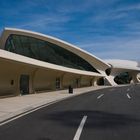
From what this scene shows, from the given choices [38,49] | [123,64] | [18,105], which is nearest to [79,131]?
[18,105]

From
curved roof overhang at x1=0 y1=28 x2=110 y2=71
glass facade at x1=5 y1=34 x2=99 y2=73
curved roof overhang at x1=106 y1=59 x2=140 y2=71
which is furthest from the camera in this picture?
curved roof overhang at x1=106 y1=59 x2=140 y2=71

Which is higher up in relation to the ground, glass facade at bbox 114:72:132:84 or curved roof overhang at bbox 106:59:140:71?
curved roof overhang at bbox 106:59:140:71

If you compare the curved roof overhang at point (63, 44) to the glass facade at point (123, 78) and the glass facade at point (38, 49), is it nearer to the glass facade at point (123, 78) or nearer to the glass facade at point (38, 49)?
the glass facade at point (38, 49)

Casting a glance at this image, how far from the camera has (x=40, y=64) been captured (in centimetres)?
2959

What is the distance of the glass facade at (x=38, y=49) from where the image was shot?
171 feet

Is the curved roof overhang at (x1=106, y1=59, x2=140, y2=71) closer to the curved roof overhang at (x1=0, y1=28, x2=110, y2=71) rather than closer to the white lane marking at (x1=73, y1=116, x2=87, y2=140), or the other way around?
the curved roof overhang at (x1=0, y1=28, x2=110, y2=71)

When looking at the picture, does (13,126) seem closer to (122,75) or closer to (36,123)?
(36,123)

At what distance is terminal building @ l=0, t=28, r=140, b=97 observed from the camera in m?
25.9

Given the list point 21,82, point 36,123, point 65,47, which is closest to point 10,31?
point 65,47


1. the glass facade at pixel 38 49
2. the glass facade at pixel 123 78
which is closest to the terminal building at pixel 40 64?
the glass facade at pixel 38 49

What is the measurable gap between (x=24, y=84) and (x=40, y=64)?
282 centimetres

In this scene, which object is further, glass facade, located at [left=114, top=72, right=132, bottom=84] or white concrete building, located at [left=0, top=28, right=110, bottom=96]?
glass facade, located at [left=114, top=72, right=132, bottom=84]

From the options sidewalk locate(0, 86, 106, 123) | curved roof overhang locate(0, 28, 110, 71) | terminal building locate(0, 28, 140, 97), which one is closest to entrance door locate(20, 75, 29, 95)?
terminal building locate(0, 28, 140, 97)

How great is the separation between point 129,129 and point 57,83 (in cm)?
3535
